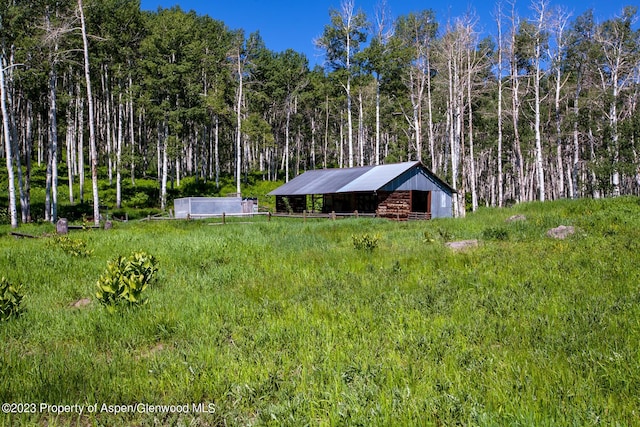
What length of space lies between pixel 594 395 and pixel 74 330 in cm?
640

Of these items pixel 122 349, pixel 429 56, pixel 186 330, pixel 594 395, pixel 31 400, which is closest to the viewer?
pixel 594 395

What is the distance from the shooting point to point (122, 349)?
193 inches

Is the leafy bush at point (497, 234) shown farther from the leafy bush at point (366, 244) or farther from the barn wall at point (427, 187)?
the barn wall at point (427, 187)

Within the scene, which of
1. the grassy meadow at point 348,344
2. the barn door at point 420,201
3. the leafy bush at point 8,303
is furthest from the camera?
the barn door at point 420,201

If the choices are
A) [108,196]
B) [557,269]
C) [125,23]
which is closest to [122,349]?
[557,269]

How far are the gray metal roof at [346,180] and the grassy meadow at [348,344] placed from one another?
65.0 ft

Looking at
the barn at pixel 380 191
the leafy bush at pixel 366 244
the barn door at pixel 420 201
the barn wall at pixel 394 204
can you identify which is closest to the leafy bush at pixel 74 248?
the leafy bush at pixel 366 244

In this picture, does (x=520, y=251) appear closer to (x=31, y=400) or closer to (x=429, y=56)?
(x=31, y=400)

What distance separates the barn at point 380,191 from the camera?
29.2m

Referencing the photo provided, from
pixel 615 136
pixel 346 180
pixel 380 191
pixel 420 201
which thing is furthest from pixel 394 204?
pixel 615 136

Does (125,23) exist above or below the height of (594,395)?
above

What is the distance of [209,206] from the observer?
105 feet

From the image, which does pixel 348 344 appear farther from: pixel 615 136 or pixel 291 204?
pixel 615 136

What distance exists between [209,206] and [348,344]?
95.1 ft
